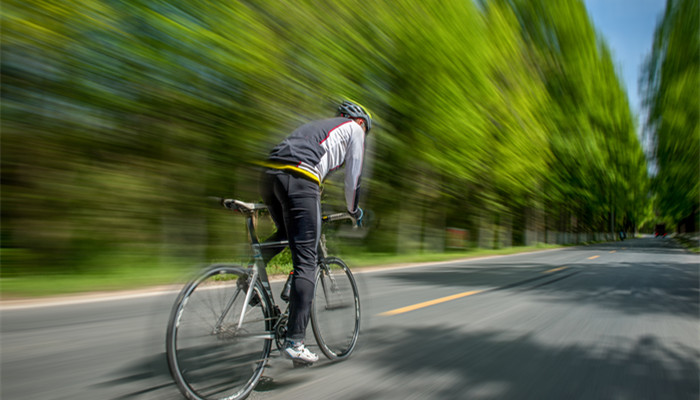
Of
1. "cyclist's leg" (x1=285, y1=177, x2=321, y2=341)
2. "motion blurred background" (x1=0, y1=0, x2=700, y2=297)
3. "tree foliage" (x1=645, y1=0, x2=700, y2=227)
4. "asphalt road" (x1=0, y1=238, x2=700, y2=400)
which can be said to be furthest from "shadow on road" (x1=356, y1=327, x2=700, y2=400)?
"tree foliage" (x1=645, y1=0, x2=700, y2=227)

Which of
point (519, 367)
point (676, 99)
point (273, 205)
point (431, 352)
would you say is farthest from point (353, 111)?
point (676, 99)

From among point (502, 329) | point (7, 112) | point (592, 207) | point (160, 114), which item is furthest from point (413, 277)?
point (592, 207)

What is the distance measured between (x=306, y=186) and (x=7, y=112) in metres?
7.04

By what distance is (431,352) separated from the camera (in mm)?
3510

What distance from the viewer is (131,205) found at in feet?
27.9

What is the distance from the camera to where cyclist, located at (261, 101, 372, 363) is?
263cm

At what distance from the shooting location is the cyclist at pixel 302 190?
263cm

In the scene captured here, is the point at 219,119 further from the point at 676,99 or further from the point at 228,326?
the point at 676,99

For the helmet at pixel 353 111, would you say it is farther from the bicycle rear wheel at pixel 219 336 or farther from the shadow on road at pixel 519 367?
the shadow on road at pixel 519 367

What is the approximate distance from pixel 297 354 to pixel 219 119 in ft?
26.3

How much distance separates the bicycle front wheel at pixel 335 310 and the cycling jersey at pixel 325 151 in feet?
1.73

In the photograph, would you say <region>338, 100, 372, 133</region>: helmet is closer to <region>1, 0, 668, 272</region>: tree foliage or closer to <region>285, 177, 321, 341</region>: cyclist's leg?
<region>285, 177, 321, 341</region>: cyclist's leg

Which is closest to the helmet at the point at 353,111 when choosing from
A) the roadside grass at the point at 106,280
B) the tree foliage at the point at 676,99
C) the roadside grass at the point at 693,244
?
the roadside grass at the point at 106,280

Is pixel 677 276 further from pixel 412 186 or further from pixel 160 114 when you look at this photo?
pixel 160 114
